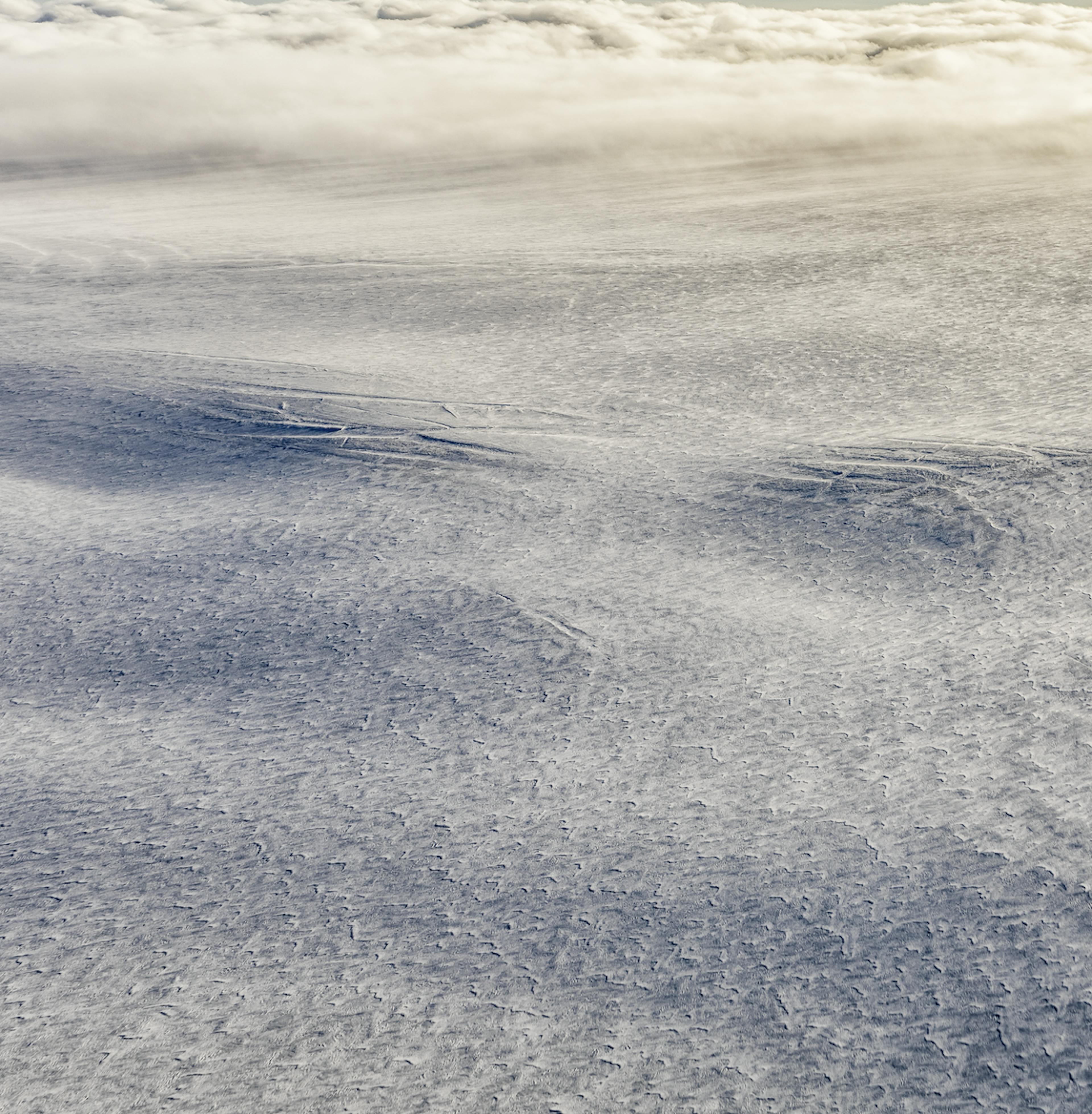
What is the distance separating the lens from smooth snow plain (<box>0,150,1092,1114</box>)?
1.55 m

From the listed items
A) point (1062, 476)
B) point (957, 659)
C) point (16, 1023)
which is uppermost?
point (1062, 476)

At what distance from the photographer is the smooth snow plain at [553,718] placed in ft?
5.09

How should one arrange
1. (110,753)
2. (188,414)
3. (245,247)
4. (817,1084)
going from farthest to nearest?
(245,247), (188,414), (110,753), (817,1084)

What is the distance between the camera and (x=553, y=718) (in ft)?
7.27

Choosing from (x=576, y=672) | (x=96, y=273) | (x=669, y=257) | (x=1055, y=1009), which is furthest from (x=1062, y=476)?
(x=96, y=273)

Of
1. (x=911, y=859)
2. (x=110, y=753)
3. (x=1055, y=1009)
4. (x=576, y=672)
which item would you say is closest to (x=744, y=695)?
(x=576, y=672)

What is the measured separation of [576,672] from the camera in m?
2.36

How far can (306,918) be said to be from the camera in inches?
69.3

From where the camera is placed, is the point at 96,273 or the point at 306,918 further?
the point at 96,273

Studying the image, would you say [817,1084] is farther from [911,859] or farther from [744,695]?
[744,695]

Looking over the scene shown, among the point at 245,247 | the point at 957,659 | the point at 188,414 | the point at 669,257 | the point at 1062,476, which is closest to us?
the point at 957,659

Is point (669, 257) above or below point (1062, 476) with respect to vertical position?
above

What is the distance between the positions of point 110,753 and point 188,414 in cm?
202

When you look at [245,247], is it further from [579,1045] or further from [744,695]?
[579,1045]
